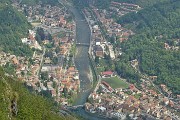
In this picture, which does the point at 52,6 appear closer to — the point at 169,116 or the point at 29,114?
the point at 169,116

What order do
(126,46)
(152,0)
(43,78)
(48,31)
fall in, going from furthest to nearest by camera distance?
→ (152,0) < (48,31) < (126,46) < (43,78)

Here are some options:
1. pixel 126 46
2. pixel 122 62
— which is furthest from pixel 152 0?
pixel 122 62

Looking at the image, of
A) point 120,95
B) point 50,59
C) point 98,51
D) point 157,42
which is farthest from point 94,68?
point 157,42

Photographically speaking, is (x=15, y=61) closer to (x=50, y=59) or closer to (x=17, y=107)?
(x=50, y=59)

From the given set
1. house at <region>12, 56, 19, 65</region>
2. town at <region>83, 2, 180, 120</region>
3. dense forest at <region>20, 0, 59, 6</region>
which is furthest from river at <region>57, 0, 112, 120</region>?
house at <region>12, 56, 19, 65</region>

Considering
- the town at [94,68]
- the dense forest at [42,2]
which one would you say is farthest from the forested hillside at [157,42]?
the dense forest at [42,2]

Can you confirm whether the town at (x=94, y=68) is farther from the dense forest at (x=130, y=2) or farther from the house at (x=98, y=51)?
the dense forest at (x=130, y=2)
